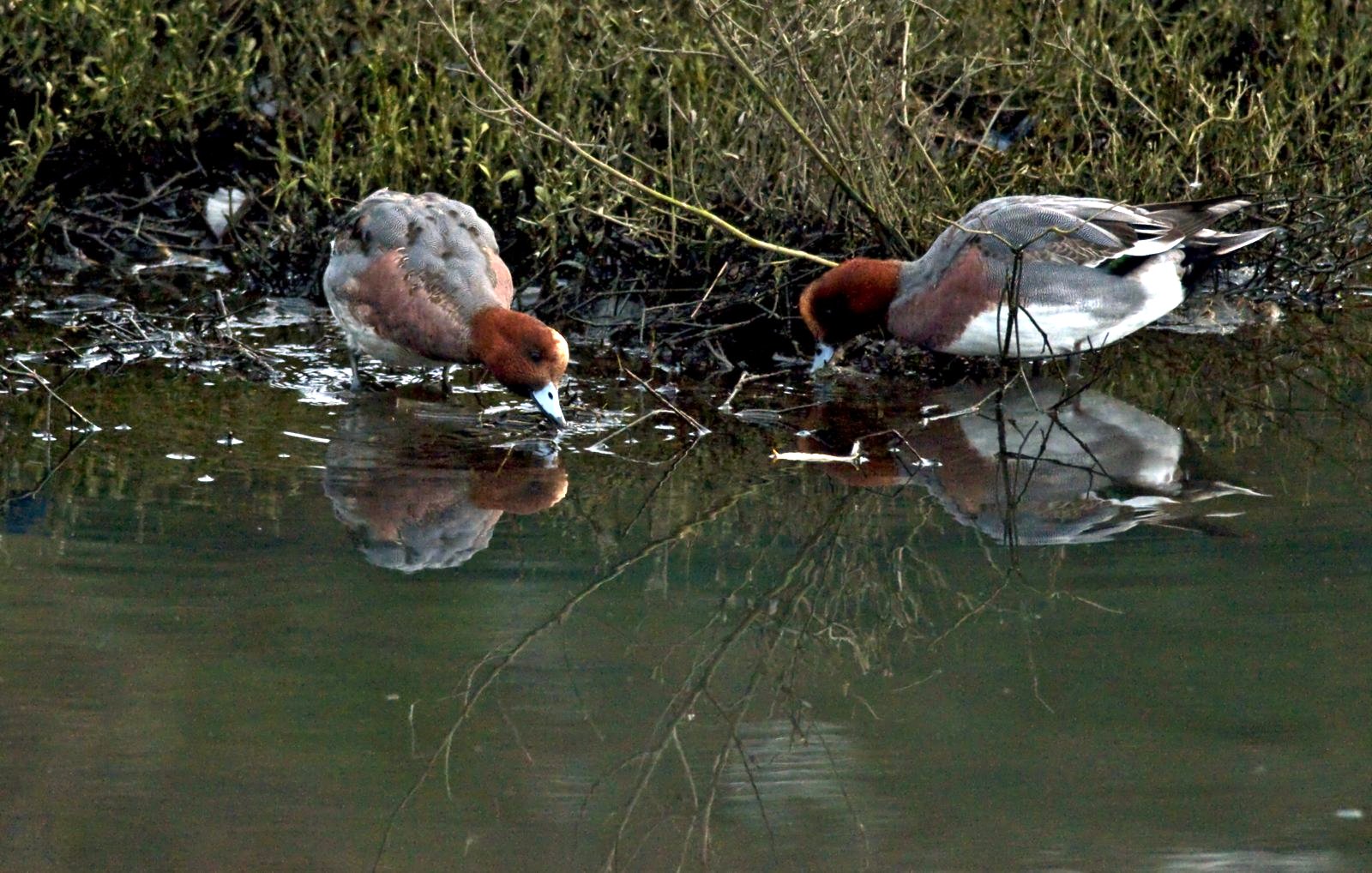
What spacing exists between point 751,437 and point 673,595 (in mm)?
1509

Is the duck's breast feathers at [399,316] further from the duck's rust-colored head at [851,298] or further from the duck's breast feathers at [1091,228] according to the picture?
the duck's breast feathers at [1091,228]

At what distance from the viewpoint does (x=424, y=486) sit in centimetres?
512

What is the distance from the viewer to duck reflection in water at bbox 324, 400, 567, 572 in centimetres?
461

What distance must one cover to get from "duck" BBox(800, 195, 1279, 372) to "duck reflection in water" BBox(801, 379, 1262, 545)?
0.23m

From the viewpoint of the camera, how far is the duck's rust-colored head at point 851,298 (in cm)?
635

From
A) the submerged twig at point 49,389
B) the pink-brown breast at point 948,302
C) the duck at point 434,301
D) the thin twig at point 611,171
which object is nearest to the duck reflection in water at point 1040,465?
the pink-brown breast at point 948,302

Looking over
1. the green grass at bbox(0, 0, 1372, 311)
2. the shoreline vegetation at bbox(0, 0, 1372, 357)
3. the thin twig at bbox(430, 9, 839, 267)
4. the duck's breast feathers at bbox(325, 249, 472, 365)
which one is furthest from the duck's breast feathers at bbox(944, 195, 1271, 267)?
the duck's breast feathers at bbox(325, 249, 472, 365)

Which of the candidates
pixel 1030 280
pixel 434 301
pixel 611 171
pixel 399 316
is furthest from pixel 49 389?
pixel 1030 280

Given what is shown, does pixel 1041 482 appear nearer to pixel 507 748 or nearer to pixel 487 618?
pixel 487 618

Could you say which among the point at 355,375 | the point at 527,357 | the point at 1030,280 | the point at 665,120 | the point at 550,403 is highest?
the point at 665,120

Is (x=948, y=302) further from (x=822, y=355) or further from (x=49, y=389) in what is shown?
(x=49, y=389)

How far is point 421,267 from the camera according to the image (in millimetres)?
6082

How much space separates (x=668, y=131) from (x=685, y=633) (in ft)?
9.87

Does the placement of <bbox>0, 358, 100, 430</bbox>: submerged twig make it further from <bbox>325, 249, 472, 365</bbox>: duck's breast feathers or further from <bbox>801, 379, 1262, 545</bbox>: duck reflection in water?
<bbox>801, 379, 1262, 545</bbox>: duck reflection in water
